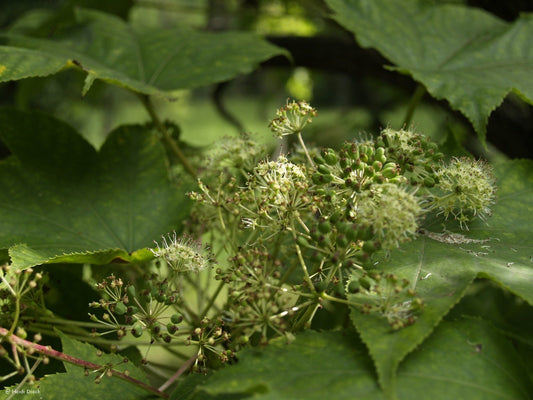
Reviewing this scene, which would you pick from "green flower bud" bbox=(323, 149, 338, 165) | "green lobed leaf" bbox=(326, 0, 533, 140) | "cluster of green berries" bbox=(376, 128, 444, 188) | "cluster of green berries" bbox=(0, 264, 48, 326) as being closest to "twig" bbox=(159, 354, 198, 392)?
"cluster of green berries" bbox=(0, 264, 48, 326)

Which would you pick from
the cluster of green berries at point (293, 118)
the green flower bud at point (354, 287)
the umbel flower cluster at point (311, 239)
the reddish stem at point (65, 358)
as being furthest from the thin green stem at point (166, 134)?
the green flower bud at point (354, 287)

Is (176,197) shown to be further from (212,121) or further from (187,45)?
(212,121)

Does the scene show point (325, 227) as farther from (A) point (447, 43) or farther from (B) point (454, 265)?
(A) point (447, 43)

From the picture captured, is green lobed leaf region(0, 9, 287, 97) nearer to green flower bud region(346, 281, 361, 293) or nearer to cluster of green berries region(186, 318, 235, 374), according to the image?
cluster of green berries region(186, 318, 235, 374)

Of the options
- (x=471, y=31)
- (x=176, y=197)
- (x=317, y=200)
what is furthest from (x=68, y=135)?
(x=471, y=31)

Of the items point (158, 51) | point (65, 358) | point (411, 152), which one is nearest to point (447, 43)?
point (411, 152)
